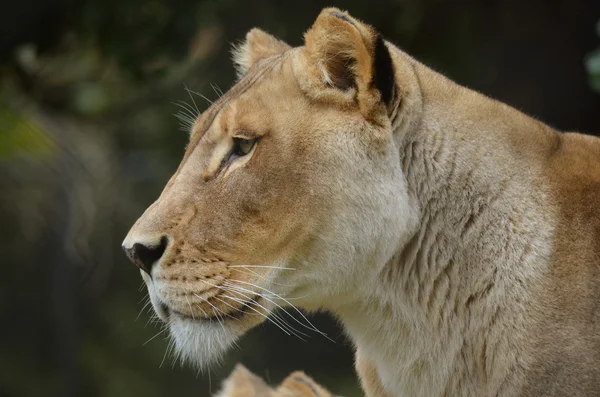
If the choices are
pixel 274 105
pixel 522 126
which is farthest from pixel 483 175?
pixel 274 105

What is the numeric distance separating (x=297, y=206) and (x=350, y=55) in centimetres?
46

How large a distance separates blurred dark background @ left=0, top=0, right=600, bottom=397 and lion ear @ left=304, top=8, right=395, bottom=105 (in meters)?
1.81

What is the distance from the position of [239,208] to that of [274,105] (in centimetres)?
34

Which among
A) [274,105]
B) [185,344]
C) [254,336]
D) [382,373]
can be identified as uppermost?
[274,105]

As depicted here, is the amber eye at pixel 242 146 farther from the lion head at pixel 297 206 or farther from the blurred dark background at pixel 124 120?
the blurred dark background at pixel 124 120

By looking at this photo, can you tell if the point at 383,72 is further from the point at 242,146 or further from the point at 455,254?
the point at 455,254

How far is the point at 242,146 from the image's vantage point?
109 inches

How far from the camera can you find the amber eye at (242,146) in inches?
109

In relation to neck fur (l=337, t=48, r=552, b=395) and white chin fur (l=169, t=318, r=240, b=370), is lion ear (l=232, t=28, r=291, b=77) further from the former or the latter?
white chin fur (l=169, t=318, r=240, b=370)

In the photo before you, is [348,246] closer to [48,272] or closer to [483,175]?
[483,175]

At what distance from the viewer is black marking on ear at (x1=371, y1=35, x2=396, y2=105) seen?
264cm

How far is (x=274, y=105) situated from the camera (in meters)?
2.79

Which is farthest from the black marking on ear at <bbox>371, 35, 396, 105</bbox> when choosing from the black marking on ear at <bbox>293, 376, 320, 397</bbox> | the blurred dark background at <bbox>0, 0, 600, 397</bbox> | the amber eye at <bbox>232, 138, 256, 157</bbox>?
the blurred dark background at <bbox>0, 0, 600, 397</bbox>

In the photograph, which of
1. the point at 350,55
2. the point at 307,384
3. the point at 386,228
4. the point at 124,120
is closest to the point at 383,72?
the point at 350,55
